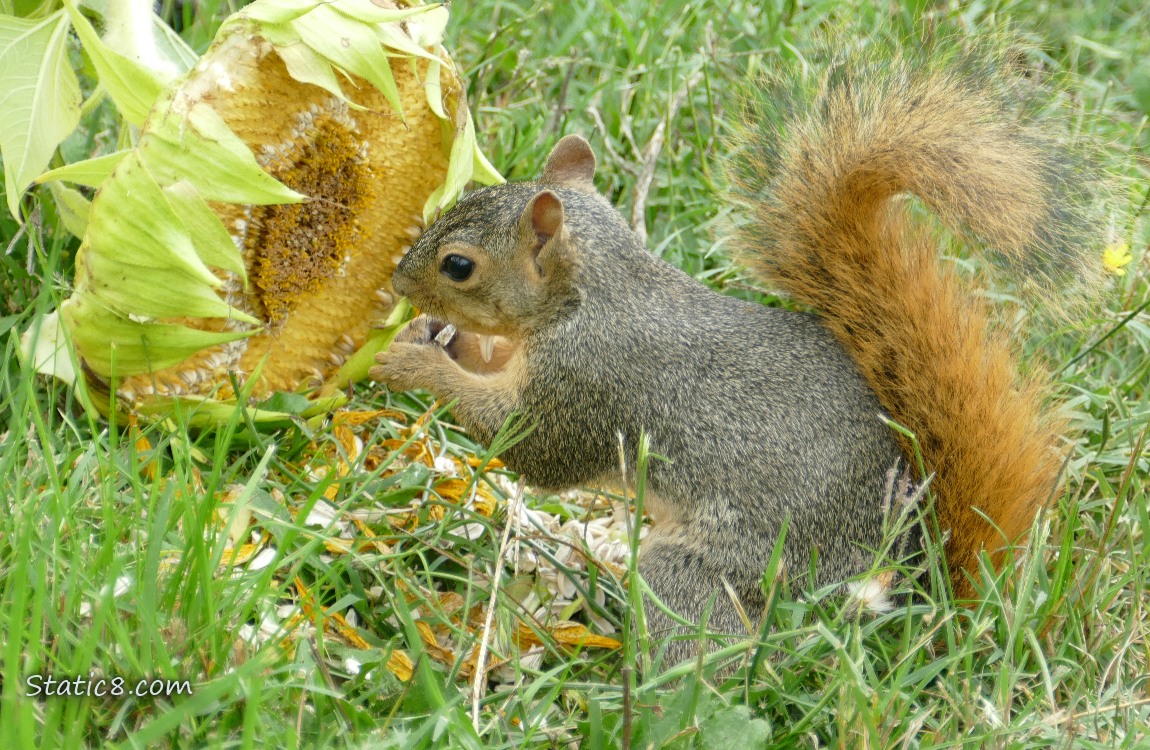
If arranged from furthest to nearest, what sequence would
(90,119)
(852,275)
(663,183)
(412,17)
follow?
(663,183), (90,119), (852,275), (412,17)

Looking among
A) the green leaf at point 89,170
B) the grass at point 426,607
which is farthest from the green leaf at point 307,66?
the grass at point 426,607

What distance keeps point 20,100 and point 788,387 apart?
1226 mm

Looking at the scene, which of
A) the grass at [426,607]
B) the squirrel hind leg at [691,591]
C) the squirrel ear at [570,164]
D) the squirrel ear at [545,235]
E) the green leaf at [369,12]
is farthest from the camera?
the squirrel ear at [570,164]

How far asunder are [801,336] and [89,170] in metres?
1.11

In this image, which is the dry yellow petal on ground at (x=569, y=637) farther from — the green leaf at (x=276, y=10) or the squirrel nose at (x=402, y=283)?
the green leaf at (x=276, y=10)

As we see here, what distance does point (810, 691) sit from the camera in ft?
5.47

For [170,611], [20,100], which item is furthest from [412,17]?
[170,611]

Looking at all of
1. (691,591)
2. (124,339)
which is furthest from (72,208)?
(691,591)

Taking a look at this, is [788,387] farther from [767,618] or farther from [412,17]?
[412,17]

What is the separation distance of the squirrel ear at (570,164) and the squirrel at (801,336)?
86mm

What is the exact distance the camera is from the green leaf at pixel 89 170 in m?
1.57

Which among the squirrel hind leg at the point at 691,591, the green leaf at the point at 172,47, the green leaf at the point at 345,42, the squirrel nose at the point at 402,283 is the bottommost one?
the squirrel hind leg at the point at 691,591

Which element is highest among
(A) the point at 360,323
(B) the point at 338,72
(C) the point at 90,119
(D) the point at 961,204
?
(B) the point at 338,72

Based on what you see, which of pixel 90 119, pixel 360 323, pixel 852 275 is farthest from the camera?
pixel 90 119
